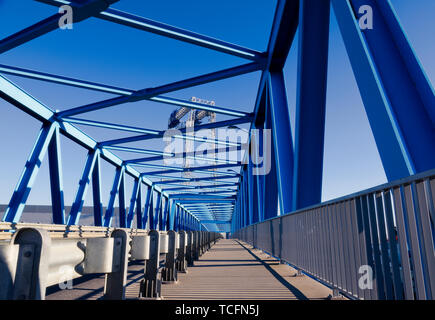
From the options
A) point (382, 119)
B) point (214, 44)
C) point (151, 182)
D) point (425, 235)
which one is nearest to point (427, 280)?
point (425, 235)

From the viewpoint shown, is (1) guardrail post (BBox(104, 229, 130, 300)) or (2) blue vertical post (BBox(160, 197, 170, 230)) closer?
(1) guardrail post (BBox(104, 229, 130, 300))

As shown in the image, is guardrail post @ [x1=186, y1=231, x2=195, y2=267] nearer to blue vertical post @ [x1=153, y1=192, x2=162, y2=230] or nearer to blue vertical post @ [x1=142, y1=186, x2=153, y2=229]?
blue vertical post @ [x1=142, y1=186, x2=153, y2=229]

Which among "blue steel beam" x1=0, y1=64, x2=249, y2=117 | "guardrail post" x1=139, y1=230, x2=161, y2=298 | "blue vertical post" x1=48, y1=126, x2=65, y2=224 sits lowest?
"guardrail post" x1=139, y1=230, x2=161, y2=298

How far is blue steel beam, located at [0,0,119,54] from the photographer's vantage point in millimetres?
6359

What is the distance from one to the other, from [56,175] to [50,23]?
653 cm

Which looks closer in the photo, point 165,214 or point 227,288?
point 227,288

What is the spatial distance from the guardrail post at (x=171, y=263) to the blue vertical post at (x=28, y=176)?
7206 millimetres

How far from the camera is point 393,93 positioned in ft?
9.20

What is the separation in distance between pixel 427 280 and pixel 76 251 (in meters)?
1.96

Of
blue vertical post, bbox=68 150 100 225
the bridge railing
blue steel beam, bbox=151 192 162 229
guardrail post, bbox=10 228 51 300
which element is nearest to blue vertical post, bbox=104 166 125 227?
blue vertical post, bbox=68 150 100 225

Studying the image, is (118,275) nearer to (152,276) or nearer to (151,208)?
(152,276)

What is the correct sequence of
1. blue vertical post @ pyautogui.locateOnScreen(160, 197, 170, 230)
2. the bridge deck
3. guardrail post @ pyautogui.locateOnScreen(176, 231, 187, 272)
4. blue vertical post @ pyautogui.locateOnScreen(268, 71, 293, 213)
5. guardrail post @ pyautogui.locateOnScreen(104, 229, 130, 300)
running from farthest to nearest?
1. blue vertical post @ pyautogui.locateOnScreen(160, 197, 170, 230)
2. blue vertical post @ pyautogui.locateOnScreen(268, 71, 293, 213)
3. guardrail post @ pyautogui.locateOnScreen(176, 231, 187, 272)
4. the bridge deck
5. guardrail post @ pyautogui.locateOnScreen(104, 229, 130, 300)

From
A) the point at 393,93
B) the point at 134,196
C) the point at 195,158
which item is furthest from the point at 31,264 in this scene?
the point at 134,196

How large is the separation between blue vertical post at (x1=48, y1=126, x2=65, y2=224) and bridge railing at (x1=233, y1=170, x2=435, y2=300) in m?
10.6
